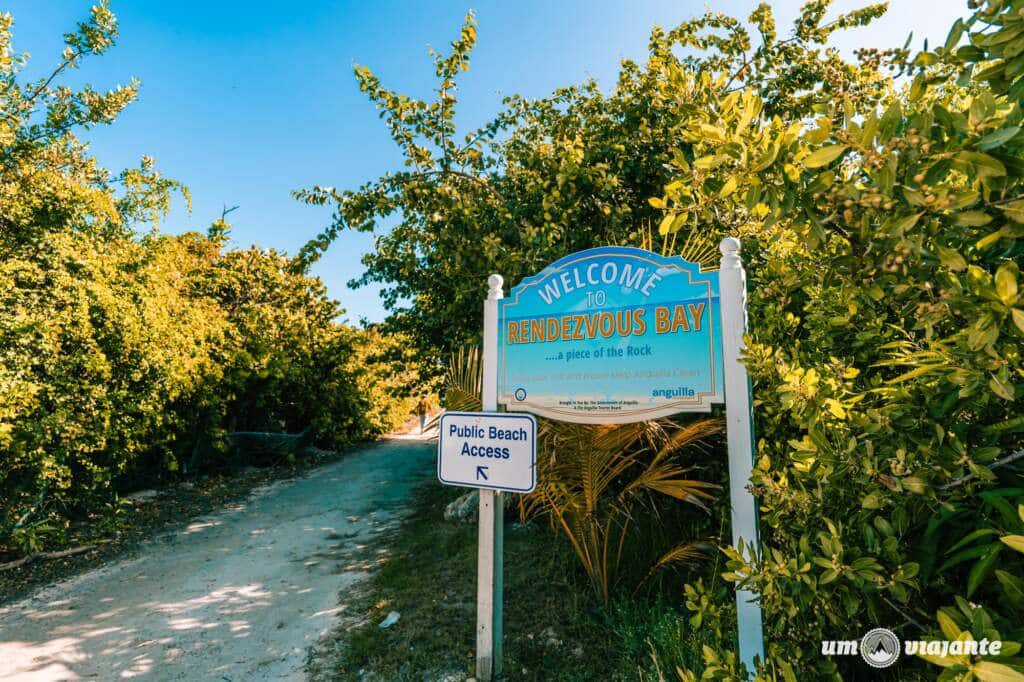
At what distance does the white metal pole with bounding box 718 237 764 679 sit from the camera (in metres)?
2.44

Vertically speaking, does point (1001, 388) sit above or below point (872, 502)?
above

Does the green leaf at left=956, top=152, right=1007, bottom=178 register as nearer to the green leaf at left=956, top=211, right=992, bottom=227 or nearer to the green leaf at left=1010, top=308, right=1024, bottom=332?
the green leaf at left=956, top=211, right=992, bottom=227

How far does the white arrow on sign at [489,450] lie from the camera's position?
10.4ft

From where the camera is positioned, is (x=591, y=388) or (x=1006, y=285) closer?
(x=1006, y=285)

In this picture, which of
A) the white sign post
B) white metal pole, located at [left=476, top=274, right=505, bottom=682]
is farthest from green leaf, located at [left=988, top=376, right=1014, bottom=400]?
white metal pole, located at [left=476, top=274, right=505, bottom=682]

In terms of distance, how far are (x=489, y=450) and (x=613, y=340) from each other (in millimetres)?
1115

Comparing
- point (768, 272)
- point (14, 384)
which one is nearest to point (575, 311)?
point (768, 272)

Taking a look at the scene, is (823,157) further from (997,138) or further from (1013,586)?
(1013,586)

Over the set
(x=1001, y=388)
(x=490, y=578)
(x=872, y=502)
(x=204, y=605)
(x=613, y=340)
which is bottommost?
(x=204, y=605)

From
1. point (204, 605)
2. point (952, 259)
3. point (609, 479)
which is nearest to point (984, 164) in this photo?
point (952, 259)

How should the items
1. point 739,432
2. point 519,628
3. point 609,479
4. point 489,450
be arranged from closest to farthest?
point 739,432 → point 489,450 → point 609,479 → point 519,628

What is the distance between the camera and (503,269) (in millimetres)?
5012

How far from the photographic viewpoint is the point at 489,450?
10.9ft

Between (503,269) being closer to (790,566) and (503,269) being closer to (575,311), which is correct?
(575,311)
